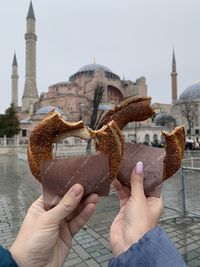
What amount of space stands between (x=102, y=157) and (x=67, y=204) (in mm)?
323

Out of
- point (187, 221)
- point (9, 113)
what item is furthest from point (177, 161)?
point (9, 113)

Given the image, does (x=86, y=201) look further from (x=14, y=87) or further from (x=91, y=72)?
(x=14, y=87)

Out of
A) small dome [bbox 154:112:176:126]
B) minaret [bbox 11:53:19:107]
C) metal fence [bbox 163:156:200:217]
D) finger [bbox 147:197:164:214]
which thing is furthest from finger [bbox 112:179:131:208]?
minaret [bbox 11:53:19:107]

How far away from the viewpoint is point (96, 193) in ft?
4.89

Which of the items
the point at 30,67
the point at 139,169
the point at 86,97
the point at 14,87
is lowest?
the point at 139,169

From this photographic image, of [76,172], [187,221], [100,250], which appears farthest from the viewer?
[187,221]

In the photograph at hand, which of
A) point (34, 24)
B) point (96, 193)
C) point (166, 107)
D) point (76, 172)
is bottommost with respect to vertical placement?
point (96, 193)

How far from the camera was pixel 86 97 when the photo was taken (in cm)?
5828

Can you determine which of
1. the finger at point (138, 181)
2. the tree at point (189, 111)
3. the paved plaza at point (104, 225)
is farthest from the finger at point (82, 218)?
the tree at point (189, 111)

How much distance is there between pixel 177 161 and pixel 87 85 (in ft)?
198

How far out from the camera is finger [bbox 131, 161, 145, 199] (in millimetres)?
1490

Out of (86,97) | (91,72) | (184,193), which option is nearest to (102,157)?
(184,193)

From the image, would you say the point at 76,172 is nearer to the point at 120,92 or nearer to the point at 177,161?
the point at 177,161

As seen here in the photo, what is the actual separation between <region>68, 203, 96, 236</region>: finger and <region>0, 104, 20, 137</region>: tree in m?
41.7
